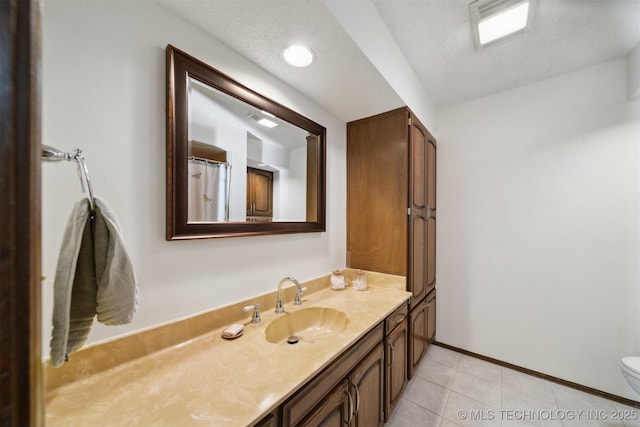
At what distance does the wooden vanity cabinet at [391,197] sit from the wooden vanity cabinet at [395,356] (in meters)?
0.27

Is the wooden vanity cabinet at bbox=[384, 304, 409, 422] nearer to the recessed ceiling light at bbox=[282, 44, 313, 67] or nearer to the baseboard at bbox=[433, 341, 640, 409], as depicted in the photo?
the baseboard at bbox=[433, 341, 640, 409]

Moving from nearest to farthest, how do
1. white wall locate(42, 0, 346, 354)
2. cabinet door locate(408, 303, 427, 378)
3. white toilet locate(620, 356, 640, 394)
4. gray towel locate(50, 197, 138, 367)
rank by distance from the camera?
gray towel locate(50, 197, 138, 367) → white wall locate(42, 0, 346, 354) → white toilet locate(620, 356, 640, 394) → cabinet door locate(408, 303, 427, 378)

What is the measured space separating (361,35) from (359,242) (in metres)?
1.46

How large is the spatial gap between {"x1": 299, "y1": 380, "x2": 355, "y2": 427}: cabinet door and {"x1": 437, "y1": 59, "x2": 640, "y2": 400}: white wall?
1804 mm

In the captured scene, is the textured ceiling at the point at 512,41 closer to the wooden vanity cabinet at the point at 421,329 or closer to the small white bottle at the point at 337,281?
the small white bottle at the point at 337,281

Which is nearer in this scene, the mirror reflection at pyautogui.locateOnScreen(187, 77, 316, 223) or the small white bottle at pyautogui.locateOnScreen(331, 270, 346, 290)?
the mirror reflection at pyautogui.locateOnScreen(187, 77, 316, 223)

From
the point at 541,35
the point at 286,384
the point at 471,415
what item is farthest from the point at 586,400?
the point at 541,35

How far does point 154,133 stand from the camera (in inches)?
→ 37.6

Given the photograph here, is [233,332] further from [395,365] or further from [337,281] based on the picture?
[395,365]

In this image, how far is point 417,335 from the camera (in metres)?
1.90

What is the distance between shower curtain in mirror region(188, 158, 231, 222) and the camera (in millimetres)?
1048

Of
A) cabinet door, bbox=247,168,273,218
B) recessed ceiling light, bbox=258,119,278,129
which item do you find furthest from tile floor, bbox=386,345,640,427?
recessed ceiling light, bbox=258,119,278,129

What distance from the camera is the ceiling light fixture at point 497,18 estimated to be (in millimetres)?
1283

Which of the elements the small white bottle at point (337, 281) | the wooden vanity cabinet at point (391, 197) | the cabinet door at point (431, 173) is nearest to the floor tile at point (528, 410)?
the wooden vanity cabinet at point (391, 197)
